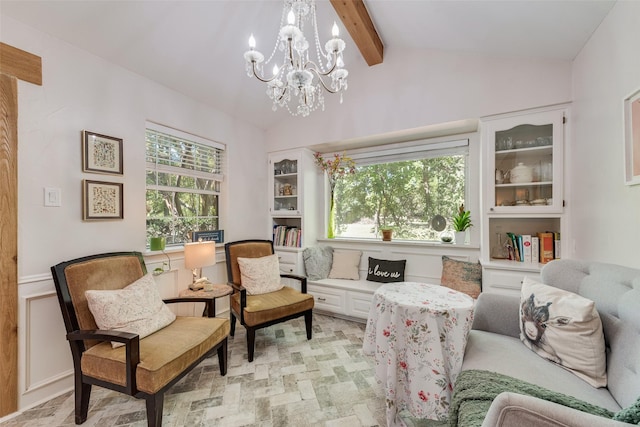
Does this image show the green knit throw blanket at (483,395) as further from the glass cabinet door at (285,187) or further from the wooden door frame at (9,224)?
the glass cabinet door at (285,187)

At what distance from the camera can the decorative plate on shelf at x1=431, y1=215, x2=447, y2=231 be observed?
Result: 10.2 feet

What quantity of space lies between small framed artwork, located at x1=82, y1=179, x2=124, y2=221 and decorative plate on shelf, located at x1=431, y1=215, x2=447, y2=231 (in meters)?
3.18

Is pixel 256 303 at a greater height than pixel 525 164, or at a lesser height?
lesser

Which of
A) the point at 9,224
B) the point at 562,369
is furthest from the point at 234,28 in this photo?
the point at 562,369

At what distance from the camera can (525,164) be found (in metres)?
→ 2.39

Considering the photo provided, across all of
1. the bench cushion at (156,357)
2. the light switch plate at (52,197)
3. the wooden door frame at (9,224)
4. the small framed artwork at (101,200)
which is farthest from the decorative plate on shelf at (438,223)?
the wooden door frame at (9,224)

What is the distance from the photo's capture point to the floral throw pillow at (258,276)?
8.80 ft

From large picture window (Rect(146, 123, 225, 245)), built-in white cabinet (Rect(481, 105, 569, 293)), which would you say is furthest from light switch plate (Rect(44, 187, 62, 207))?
built-in white cabinet (Rect(481, 105, 569, 293))

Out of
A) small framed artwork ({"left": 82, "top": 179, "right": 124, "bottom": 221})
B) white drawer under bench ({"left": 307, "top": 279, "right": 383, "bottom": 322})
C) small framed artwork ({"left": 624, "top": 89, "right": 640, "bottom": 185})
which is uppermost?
small framed artwork ({"left": 624, "top": 89, "right": 640, "bottom": 185})

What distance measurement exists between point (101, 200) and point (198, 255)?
2.77ft

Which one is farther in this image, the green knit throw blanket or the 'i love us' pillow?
the 'i love us' pillow

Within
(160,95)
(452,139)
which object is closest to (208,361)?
(160,95)

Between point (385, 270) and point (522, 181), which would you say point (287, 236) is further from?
point (522, 181)

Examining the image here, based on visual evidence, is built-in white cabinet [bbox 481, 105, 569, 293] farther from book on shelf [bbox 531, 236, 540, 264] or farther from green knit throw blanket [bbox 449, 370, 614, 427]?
green knit throw blanket [bbox 449, 370, 614, 427]
